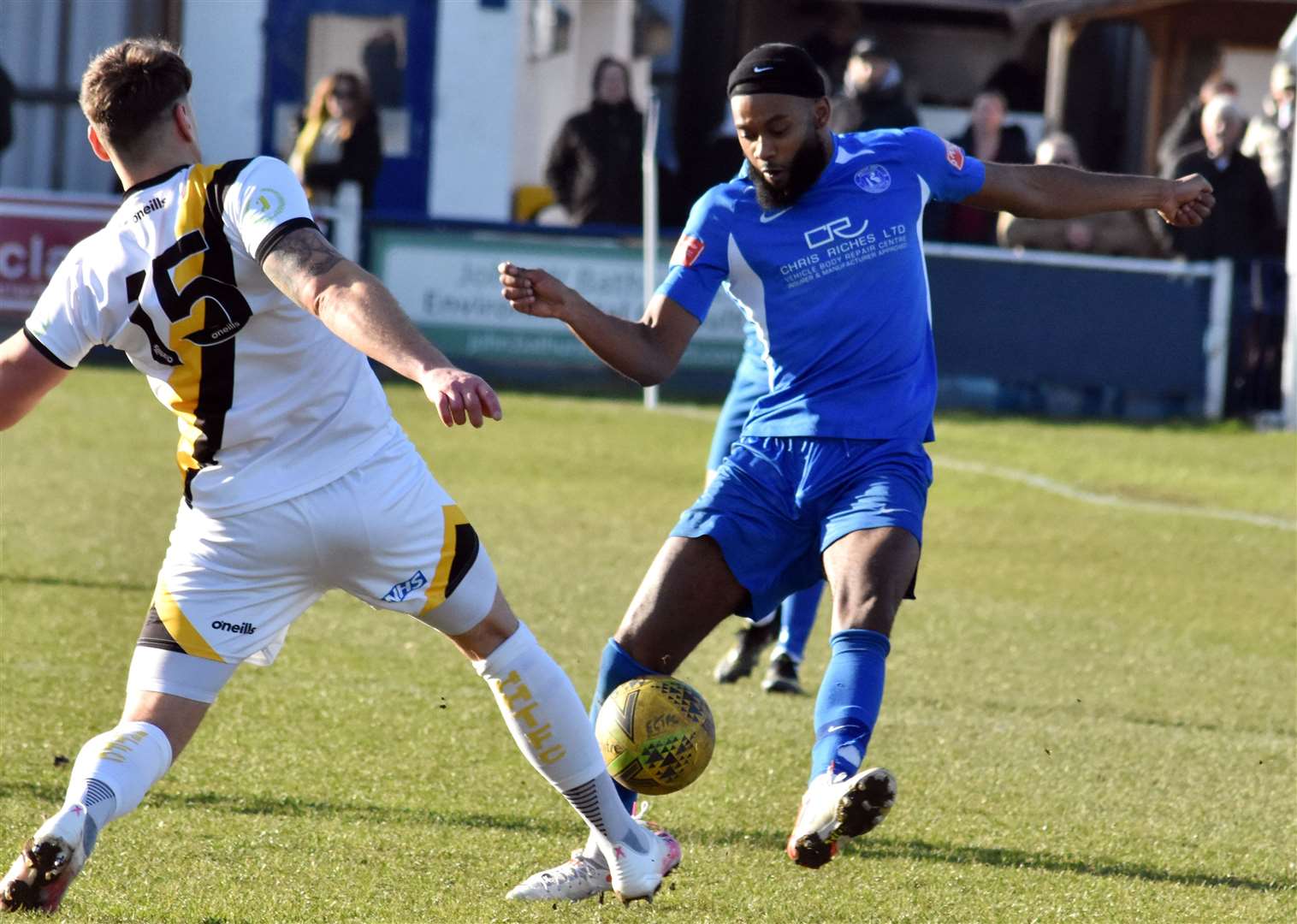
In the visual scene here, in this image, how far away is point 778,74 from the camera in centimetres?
541

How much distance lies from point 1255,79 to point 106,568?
1753 cm

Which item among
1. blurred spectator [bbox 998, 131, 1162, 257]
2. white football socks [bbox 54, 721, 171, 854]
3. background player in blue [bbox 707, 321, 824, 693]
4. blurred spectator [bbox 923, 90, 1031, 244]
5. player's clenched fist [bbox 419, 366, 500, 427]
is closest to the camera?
player's clenched fist [bbox 419, 366, 500, 427]

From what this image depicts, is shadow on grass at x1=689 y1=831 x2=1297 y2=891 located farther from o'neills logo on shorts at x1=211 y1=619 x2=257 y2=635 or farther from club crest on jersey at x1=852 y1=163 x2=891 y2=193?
club crest on jersey at x1=852 y1=163 x2=891 y2=193

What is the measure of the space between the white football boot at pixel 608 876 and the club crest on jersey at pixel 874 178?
186 centimetres

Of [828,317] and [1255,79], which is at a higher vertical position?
[1255,79]

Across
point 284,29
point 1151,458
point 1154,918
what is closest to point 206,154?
point 284,29

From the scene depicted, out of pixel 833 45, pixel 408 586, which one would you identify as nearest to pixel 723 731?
pixel 408 586

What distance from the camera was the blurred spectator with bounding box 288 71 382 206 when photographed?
17312 millimetres

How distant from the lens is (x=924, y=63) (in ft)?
82.5

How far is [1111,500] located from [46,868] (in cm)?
1015

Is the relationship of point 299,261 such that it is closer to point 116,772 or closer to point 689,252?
point 116,772

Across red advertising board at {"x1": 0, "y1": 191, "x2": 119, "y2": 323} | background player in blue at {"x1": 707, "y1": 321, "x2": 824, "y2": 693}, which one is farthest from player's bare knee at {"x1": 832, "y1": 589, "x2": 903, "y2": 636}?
red advertising board at {"x1": 0, "y1": 191, "x2": 119, "y2": 323}

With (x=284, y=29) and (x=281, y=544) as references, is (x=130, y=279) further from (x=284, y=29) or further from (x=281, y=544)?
(x=284, y=29)

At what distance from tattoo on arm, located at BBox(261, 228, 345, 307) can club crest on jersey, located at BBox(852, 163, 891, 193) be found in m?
1.93
